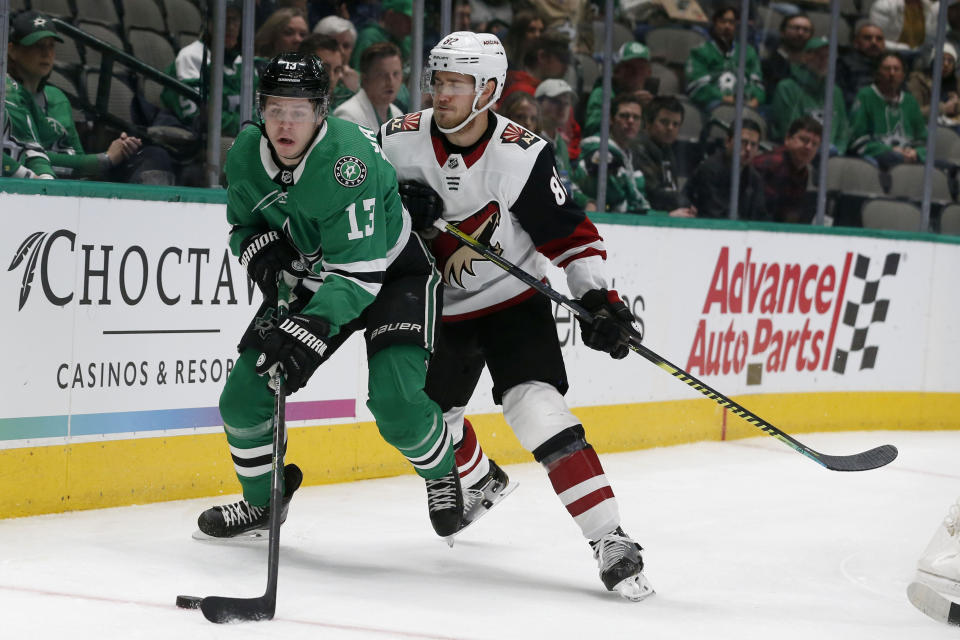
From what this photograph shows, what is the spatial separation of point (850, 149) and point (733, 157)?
901 millimetres

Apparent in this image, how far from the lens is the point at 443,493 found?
3.06 m

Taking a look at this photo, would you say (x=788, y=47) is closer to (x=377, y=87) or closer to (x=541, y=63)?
(x=541, y=63)

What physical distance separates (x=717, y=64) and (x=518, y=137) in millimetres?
2875

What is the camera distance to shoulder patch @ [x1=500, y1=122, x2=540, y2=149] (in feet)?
9.77

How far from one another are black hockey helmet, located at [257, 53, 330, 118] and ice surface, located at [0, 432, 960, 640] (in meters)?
1.06

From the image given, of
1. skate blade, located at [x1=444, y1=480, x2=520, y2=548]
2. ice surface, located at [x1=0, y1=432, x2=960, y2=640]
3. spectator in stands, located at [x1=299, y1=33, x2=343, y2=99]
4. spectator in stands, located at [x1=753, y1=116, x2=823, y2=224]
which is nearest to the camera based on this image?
ice surface, located at [x1=0, y1=432, x2=960, y2=640]

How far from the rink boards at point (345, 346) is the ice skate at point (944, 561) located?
1202 millimetres

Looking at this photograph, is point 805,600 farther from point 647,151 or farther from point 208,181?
point 647,151

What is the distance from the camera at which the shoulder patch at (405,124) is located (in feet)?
10.0

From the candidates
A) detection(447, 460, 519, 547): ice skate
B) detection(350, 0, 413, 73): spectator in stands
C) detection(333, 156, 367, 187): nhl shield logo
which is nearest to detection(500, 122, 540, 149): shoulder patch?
detection(333, 156, 367, 187): nhl shield logo

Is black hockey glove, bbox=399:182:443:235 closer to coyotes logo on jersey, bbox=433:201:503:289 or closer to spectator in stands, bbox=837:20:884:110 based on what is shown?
coyotes logo on jersey, bbox=433:201:503:289

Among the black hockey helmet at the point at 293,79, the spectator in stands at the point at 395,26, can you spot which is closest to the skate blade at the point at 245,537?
the black hockey helmet at the point at 293,79

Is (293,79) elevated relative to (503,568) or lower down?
elevated

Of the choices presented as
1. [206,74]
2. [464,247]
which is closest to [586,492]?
[464,247]
